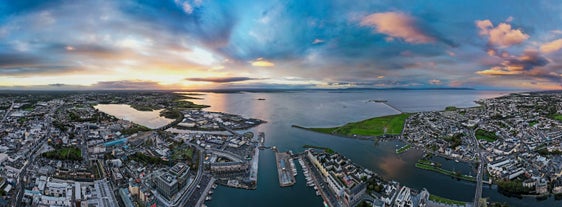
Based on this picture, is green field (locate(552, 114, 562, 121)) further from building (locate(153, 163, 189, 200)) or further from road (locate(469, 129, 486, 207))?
building (locate(153, 163, 189, 200))

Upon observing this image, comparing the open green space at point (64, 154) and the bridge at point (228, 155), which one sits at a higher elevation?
the open green space at point (64, 154)

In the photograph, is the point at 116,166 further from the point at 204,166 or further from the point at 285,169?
the point at 285,169

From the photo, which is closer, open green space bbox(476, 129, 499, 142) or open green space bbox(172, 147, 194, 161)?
open green space bbox(172, 147, 194, 161)

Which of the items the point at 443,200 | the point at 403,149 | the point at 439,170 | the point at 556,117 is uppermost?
the point at 556,117

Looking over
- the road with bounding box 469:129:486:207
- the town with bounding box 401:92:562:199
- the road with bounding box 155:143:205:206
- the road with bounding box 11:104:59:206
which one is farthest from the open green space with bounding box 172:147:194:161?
the town with bounding box 401:92:562:199

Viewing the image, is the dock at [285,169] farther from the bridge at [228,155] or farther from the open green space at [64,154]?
the open green space at [64,154]

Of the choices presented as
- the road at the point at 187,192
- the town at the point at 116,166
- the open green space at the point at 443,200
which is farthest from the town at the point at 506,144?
the road at the point at 187,192

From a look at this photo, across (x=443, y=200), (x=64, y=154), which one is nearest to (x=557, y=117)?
(x=443, y=200)
